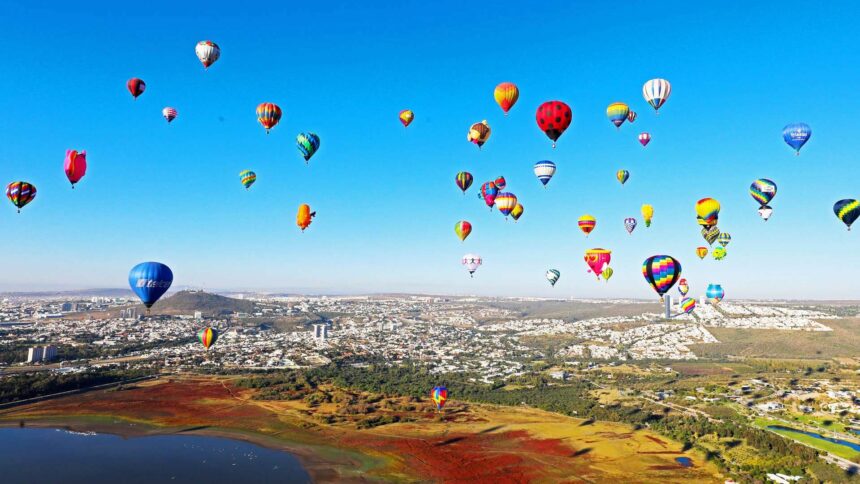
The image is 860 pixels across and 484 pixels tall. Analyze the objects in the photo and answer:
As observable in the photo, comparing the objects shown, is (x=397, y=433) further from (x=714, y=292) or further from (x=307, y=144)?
(x=714, y=292)

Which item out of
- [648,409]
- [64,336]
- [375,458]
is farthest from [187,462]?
[64,336]

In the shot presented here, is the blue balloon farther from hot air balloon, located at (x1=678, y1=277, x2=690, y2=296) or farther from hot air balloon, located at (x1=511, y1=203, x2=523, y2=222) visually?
hot air balloon, located at (x1=678, y1=277, x2=690, y2=296)

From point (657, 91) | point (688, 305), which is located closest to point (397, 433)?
point (657, 91)

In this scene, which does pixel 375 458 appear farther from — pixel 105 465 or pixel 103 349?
pixel 103 349

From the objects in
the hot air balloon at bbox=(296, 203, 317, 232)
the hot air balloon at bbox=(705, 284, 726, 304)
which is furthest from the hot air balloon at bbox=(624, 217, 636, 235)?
the hot air balloon at bbox=(296, 203, 317, 232)

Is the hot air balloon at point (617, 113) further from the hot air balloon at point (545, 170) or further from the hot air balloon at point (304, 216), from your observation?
the hot air balloon at point (304, 216)


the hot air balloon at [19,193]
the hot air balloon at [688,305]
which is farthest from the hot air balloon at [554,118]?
the hot air balloon at [688,305]
